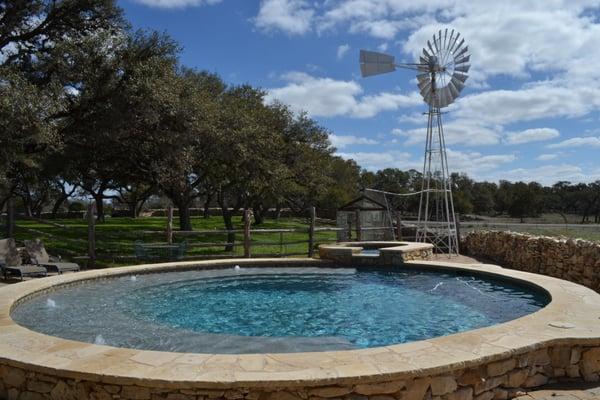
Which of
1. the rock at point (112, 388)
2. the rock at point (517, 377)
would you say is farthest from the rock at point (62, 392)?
the rock at point (517, 377)

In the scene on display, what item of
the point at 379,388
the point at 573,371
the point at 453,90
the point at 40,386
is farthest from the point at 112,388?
the point at 453,90

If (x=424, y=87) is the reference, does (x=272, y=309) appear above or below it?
below

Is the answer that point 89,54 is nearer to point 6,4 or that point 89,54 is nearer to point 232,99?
point 6,4

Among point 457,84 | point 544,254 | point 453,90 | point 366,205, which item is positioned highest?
point 457,84

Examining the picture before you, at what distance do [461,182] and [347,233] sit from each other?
224 feet

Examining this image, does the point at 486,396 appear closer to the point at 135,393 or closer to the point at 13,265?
the point at 135,393

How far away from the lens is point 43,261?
12969mm

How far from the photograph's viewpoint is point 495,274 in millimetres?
10641

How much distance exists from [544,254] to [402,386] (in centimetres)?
1191

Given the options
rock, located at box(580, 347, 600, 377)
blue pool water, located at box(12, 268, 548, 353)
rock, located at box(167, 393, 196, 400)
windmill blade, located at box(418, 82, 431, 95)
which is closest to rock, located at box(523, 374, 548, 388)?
rock, located at box(580, 347, 600, 377)

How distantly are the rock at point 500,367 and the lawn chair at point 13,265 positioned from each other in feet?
34.2

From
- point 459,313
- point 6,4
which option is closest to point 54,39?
point 6,4

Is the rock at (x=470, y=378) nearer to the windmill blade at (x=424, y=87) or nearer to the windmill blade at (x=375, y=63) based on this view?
the windmill blade at (x=375, y=63)

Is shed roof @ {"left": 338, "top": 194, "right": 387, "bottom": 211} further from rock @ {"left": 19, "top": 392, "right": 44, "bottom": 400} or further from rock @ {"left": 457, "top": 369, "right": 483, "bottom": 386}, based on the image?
rock @ {"left": 19, "top": 392, "right": 44, "bottom": 400}
